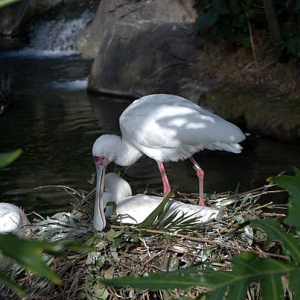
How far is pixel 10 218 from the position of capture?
178 inches

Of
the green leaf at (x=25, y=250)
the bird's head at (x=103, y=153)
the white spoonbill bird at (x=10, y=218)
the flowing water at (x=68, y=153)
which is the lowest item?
the flowing water at (x=68, y=153)

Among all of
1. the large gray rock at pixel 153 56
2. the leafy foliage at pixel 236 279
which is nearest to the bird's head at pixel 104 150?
the leafy foliage at pixel 236 279

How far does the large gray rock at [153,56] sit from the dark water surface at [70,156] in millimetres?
445

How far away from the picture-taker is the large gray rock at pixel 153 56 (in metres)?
11.1

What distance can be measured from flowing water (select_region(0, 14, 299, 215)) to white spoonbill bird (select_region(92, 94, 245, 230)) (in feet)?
5.95

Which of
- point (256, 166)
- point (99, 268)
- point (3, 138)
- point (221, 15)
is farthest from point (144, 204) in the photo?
point (221, 15)

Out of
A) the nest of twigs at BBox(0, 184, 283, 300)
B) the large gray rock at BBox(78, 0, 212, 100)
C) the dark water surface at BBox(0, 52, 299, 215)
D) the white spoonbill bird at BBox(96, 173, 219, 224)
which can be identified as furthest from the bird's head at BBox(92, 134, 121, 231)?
the large gray rock at BBox(78, 0, 212, 100)

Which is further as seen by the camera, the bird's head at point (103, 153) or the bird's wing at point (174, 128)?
the bird's wing at point (174, 128)

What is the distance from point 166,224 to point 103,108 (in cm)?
721

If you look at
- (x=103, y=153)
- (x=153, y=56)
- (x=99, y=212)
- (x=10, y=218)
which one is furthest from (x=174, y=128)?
(x=153, y=56)

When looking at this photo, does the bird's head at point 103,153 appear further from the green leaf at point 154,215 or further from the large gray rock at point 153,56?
the large gray rock at point 153,56

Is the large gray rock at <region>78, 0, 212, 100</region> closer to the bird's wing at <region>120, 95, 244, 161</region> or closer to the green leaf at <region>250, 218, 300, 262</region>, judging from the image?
the bird's wing at <region>120, 95, 244, 161</region>

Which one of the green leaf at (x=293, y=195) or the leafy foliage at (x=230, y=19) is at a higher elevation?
the green leaf at (x=293, y=195)

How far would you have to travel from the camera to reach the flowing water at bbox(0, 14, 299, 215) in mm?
7426
